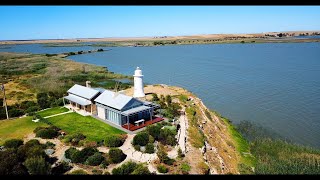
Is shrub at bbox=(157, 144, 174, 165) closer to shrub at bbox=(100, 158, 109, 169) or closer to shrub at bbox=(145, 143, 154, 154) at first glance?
shrub at bbox=(145, 143, 154, 154)

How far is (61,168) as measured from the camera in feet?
61.8

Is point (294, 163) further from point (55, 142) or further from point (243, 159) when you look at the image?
point (55, 142)

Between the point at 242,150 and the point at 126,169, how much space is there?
45.8 feet

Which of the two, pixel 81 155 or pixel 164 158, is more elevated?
pixel 81 155

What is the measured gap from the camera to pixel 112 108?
2759cm

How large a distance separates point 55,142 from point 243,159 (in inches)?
658

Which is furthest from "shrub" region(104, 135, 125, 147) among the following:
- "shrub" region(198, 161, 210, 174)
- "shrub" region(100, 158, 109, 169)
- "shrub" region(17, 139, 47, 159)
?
"shrub" region(198, 161, 210, 174)

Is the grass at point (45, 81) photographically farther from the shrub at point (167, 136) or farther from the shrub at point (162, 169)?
the shrub at point (162, 169)

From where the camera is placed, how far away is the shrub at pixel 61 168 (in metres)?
18.6

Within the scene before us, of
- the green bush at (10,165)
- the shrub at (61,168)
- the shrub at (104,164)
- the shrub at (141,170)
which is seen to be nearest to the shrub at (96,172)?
the shrub at (104,164)

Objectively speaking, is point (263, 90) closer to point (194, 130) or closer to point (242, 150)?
point (242, 150)

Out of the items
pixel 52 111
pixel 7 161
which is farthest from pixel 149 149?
pixel 52 111

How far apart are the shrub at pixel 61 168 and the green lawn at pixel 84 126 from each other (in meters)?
4.62

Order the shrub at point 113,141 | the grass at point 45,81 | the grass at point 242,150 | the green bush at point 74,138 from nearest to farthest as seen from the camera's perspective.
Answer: the shrub at point 113,141
the green bush at point 74,138
the grass at point 242,150
the grass at point 45,81
